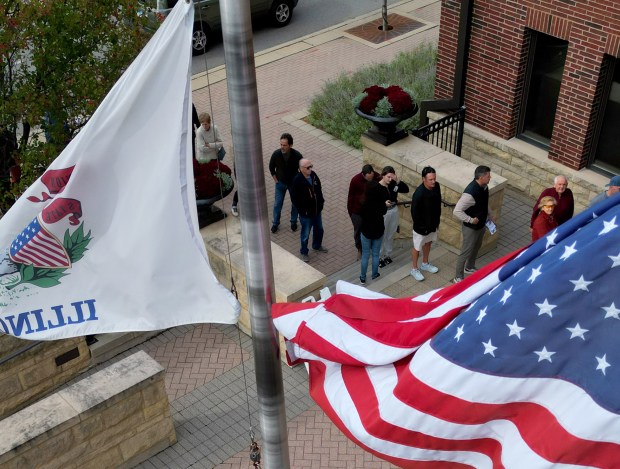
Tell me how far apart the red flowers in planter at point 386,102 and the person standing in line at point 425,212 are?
173 centimetres

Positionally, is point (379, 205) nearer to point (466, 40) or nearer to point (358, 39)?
point (466, 40)

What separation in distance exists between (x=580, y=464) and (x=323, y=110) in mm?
12334

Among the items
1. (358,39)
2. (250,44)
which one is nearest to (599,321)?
(250,44)

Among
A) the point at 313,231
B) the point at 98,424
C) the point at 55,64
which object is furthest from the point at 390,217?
the point at 98,424

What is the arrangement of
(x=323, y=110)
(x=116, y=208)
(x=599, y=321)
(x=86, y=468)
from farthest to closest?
1. (x=323, y=110)
2. (x=86, y=468)
3. (x=116, y=208)
4. (x=599, y=321)

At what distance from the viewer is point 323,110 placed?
53.8 feet

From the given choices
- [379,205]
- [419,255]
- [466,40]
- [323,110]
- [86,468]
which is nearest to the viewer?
[86,468]

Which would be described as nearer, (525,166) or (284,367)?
(284,367)

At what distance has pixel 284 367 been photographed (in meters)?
10.4

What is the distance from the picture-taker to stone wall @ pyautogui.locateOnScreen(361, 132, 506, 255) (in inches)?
464

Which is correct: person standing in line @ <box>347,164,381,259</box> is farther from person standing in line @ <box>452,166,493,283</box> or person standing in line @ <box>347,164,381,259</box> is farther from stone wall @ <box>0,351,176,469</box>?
stone wall @ <box>0,351,176,469</box>

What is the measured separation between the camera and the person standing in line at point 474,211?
1031cm

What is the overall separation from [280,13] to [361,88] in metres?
5.11

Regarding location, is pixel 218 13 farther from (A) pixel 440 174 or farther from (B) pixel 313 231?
(A) pixel 440 174
